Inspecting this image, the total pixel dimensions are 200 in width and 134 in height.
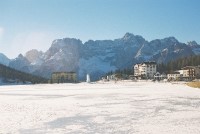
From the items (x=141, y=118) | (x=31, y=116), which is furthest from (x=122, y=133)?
(x=31, y=116)

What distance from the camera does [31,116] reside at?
28.0 m

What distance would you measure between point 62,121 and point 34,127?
2.92m

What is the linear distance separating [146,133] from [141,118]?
5988mm

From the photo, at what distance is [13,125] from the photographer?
23.2 meters

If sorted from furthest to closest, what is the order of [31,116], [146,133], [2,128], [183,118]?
[31,116], [183,118], [2,128], [146,133]

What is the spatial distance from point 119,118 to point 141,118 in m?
1.75

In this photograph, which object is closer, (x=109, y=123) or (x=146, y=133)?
(x=146, y=133)


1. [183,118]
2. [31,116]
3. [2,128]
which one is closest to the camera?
[2,128]

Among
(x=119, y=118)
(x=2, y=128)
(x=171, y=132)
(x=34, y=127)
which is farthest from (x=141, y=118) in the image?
(x=2, y=128)

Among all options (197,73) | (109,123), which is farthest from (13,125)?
(197,73)

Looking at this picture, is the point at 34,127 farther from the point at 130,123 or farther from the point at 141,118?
the point at 141,118

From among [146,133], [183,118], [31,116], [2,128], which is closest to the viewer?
[146,133]

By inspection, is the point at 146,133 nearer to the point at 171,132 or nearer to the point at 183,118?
the point at 171,132

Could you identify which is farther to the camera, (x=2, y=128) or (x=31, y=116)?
(x=31, y=116)
